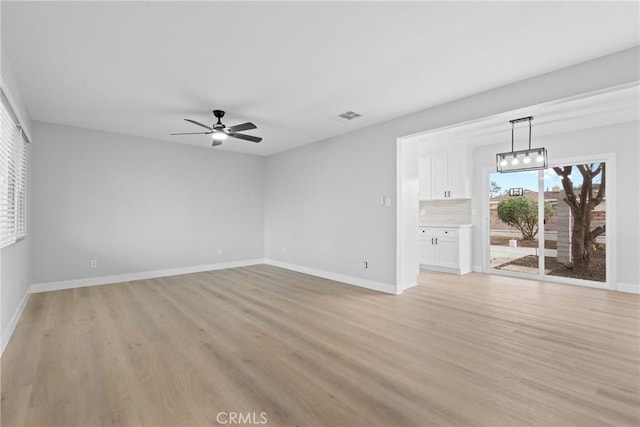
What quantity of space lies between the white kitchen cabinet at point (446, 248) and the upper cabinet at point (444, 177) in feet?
2.49

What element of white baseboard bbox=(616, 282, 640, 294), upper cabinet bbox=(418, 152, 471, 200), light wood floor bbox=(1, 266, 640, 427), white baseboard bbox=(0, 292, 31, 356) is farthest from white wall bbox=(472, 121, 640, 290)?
white baseboard bbox=(0, 292, 31, 356)

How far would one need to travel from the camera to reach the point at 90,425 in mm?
1731

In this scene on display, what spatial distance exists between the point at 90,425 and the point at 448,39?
365cm

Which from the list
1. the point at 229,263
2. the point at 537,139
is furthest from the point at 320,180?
the point at 537,139

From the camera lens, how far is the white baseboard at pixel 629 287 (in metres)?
4.62

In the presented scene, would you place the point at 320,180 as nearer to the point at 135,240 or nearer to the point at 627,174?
the point at 135,240

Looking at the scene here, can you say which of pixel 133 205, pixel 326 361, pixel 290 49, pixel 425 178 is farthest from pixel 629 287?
pixel 133 205

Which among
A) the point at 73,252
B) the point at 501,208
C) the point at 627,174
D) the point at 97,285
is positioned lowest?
the point at 97,285

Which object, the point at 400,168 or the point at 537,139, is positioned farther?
the point at 537,139

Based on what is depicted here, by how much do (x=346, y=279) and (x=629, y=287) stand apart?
4314 millimetres

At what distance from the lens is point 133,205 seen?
556cm

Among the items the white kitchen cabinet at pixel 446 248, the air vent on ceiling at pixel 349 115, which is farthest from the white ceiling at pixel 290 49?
the white kitchen cabinet at pixel 446 248

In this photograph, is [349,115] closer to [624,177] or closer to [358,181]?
[358,181]

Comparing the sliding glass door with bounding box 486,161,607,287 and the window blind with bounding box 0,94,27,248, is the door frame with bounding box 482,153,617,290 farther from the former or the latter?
the window blind with bounding box 0,94,27,248
